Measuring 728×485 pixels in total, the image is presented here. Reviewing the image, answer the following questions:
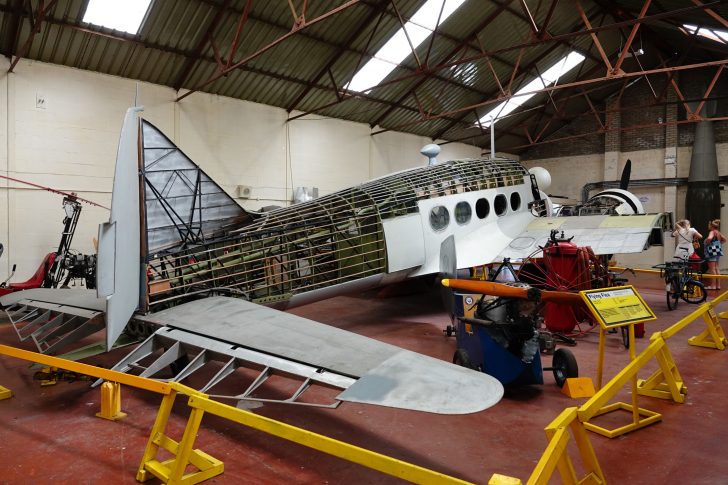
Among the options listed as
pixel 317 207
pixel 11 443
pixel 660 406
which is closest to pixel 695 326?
pixel 660 406

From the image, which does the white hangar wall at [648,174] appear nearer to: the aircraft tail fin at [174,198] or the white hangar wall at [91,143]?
the white hangar wall at [91,143]

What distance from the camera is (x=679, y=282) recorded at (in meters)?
11.4

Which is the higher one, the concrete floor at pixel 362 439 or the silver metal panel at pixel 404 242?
the silver metal panel at pixel 404 242

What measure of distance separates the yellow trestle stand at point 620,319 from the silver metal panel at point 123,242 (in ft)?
15.5

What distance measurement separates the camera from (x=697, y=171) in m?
22.3

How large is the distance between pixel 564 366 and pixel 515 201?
6577 millimetres

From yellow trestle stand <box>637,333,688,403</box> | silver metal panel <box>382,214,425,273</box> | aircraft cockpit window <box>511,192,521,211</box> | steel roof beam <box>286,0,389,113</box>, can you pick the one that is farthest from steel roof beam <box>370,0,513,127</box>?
yellow trestle stand <box>637,333,688,403</box>

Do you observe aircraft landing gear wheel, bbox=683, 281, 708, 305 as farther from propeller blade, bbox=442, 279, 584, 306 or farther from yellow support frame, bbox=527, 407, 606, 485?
yellow support frame, bbox=527, 407, 606, 485

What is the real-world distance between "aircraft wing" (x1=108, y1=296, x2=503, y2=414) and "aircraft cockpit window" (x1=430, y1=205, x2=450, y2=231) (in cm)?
507

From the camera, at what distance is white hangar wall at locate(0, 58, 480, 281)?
473 inches

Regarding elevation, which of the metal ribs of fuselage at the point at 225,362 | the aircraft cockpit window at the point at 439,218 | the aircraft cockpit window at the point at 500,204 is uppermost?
the aircraft cockpit window at the point at 500,204

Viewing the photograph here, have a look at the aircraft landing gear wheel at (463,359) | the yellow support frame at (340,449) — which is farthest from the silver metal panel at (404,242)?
the yellow support frame at (340,449)

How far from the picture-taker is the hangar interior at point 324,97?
11.8 m

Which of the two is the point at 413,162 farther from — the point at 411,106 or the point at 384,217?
the point at 384,217
